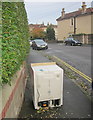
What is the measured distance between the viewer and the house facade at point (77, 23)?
29.9m

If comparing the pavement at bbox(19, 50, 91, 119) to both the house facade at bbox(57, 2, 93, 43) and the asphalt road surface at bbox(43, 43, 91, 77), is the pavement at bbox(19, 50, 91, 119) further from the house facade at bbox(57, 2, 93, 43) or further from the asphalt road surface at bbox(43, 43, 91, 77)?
the house facade at bbox(57, 2, 93, 43)

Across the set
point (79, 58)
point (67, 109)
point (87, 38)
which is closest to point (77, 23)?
point (87, 38)

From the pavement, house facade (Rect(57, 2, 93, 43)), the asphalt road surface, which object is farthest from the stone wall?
the pavement

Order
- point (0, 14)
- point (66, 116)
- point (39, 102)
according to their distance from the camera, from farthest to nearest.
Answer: point (39, 102), point (66, 116), point (0, 14)

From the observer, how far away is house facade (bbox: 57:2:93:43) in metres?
29.9

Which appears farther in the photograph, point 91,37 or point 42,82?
point 91,37

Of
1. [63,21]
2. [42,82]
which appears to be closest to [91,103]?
[42,82]

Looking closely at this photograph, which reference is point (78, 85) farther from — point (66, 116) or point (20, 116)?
point (20, 116)

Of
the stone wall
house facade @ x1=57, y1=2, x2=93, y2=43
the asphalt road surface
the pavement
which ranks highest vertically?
house facade @ x1=57, y1=2, x2=93, y2=43

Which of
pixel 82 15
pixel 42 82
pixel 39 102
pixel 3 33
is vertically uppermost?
pixel 82 15

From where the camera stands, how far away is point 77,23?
109ft

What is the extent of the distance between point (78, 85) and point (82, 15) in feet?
97.8

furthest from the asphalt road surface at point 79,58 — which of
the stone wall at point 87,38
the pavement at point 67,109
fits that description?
the stone wall at point 87,38

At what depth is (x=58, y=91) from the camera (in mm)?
3428
